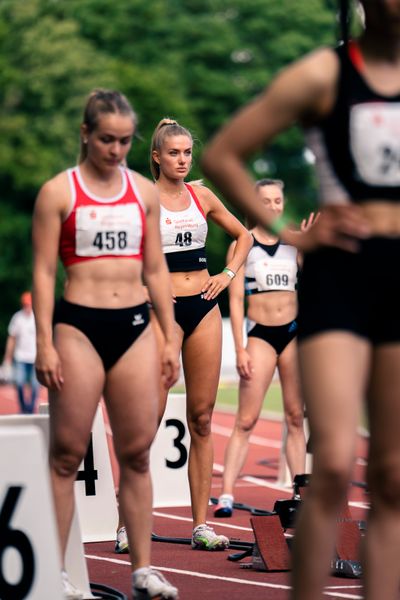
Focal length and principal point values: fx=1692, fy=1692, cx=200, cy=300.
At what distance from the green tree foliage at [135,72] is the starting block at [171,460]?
38545 millimetres

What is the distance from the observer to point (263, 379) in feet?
38.5

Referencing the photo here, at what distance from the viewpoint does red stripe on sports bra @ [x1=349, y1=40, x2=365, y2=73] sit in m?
5.49

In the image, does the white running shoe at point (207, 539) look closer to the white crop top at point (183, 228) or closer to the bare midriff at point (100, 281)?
the white crop top at point (183, 228)

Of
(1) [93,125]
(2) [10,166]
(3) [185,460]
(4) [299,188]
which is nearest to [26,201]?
(2) [10,166]

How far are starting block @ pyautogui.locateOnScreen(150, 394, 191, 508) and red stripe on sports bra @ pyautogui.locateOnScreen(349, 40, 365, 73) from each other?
719 centimetres

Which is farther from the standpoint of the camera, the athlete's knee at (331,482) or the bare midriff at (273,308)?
the bare midriff at (273,308)

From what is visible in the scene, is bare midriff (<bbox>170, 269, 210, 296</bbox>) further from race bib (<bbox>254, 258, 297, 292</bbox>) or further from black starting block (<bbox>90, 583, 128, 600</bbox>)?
black starting block (<bbox>90, 583, 128, 600</bbox>)

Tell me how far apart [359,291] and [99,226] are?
70.4 inches

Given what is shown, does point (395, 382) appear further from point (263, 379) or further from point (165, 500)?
point (165, 500)

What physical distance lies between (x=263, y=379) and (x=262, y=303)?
1.88 feet

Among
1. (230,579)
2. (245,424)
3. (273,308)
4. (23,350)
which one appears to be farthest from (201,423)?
(23,350)

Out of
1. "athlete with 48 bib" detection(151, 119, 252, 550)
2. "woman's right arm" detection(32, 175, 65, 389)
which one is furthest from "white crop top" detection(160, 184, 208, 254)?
"woman's right arm" detection(32, 175, 65, 389)

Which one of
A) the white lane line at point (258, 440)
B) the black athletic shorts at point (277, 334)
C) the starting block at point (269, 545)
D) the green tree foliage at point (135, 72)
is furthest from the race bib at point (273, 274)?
the green tree foliage at point (135, 72)

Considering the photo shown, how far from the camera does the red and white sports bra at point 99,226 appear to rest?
6.96m
